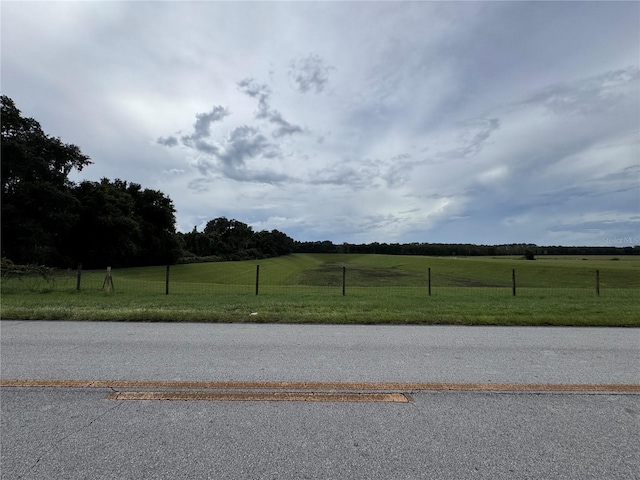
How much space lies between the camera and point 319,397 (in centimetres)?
385

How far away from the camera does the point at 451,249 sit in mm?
119312

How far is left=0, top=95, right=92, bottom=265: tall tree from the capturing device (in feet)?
108

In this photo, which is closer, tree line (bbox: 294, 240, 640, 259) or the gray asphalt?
the gray asphalt

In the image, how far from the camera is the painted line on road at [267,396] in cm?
378

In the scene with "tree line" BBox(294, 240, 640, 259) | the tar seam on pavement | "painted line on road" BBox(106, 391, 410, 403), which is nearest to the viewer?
"painted line on road" BBox(106, 391, 410, 403)

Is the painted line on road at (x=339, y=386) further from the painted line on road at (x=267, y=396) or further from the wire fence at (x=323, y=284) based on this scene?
the wire fence at (x=323, y=284)

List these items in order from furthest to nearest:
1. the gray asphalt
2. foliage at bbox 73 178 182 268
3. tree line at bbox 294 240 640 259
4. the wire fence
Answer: tree line at bbox 294 240 640 259 < foliage at bbox 73 178 182 268 < the wire fence < the gray asphalt

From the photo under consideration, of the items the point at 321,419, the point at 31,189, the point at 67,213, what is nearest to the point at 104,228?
the point at 67,213

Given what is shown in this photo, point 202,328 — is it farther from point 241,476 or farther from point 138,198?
point 138,198

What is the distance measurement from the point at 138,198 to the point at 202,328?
57.4 metres

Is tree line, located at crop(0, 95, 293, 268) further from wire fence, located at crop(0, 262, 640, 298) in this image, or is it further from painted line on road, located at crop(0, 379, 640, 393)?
painted line on road, located at crop(0, 379, 640, 393)

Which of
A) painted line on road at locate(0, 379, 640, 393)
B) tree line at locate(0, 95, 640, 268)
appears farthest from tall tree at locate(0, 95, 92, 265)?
painted line on road at locate(0, 379, 640, 393)

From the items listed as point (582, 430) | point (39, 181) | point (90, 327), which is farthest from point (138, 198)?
point (582, 430)

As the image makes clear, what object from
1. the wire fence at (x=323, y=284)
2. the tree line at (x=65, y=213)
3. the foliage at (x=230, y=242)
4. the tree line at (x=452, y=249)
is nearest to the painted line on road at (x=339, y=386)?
the wire fence at (x=323, y=284)
